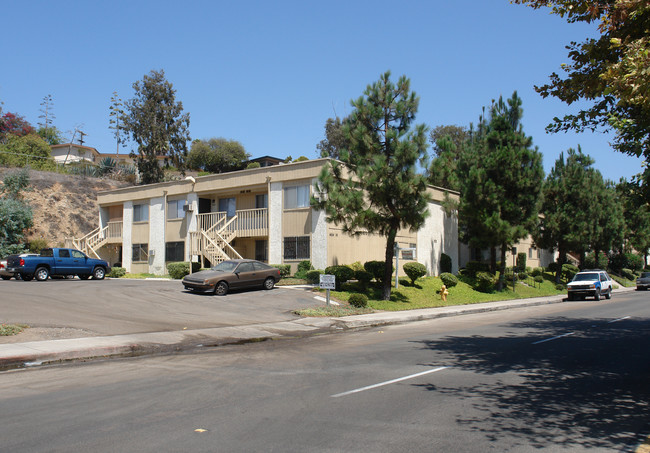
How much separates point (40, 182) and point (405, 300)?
41.8m

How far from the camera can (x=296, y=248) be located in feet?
93.9

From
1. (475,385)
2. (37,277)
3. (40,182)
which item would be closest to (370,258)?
(37,277)

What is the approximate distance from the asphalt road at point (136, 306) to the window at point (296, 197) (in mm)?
5893

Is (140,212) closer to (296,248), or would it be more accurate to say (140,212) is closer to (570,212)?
(296,248)

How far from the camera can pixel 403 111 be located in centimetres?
2220

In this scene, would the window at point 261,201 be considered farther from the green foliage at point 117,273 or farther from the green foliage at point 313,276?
the green foliage at point 117,273

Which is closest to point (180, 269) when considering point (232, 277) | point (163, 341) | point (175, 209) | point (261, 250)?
point (261, 250)

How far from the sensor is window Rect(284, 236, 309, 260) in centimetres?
2820

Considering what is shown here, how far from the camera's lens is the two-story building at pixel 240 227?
92.8ft

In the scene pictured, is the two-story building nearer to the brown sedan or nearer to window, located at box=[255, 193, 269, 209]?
window, located at box=[255, 193, 269, 209]

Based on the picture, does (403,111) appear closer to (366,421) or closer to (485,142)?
(485,142)

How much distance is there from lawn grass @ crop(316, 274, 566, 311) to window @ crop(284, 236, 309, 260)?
13.6ft

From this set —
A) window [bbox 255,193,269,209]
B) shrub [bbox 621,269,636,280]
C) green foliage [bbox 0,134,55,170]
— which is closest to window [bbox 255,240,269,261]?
window [bbox 255,193,269,209]

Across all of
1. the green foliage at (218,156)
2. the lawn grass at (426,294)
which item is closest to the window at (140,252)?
the lawn grass at (426,294)
